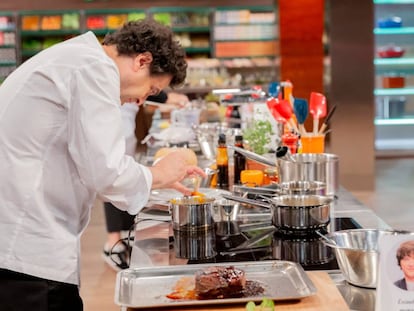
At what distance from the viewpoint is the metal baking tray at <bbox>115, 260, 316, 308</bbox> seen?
184 centimetres

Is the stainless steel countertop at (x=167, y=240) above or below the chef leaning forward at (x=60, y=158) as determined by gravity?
below

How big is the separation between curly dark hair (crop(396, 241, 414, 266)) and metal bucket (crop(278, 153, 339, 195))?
1.53m

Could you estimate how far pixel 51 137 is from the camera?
213cm

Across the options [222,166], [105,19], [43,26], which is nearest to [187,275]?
[222,166]

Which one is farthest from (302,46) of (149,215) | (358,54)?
(149,215)

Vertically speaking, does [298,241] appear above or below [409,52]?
below

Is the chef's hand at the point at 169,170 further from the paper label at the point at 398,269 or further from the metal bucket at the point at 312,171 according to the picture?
the paper label at the point at 398,269

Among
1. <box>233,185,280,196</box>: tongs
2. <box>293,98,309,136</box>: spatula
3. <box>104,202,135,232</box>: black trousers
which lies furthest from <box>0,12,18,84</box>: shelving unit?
<box>233,185,280,196</box>: tongs

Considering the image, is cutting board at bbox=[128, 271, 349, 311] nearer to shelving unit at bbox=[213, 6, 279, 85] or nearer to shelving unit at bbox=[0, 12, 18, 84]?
shelving unit at bbox=[213, 6, 279, 85]

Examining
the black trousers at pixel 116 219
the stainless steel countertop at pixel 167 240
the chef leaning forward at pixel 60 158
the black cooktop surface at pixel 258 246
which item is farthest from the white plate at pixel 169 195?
the black trousers at pixel 116 219

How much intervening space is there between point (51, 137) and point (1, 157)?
162mm

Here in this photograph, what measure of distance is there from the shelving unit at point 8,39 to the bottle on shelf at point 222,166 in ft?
25.8

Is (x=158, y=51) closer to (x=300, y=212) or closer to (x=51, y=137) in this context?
(x=51, y=137)

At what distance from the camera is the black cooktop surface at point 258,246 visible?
229 centimetres
